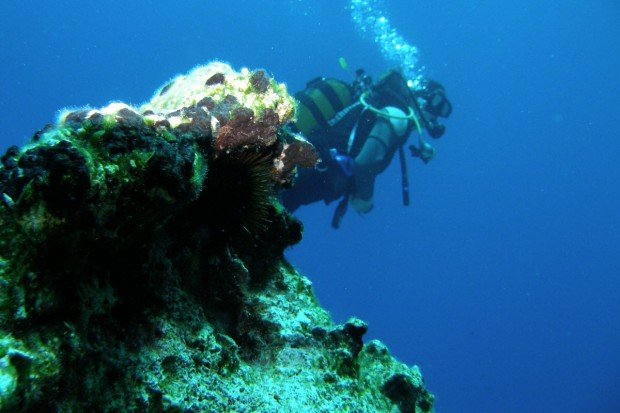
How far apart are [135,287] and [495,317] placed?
134591 millimetres

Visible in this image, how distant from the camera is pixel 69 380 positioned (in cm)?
138

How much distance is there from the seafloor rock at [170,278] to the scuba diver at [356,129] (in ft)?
13.4

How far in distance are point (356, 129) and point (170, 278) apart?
7.03 m

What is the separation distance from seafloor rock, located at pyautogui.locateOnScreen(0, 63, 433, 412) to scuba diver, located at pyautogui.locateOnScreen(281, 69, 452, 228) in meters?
4.10

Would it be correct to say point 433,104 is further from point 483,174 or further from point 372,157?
point 483,174

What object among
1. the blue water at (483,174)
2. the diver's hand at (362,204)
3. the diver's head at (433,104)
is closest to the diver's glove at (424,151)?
the diver's head at (433,104)

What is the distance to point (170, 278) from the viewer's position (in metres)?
2.11

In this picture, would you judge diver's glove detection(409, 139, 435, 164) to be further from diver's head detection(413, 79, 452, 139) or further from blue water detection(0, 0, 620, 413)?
blue water detection(0, 0, 620, 413)

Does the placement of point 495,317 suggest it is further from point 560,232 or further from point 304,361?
point 304,361

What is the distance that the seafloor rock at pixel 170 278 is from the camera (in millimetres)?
1317

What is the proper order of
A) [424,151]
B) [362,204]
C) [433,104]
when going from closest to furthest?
[362,204]
[424,151]
[433,104]

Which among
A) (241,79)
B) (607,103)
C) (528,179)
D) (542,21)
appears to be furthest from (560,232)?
(241,79)

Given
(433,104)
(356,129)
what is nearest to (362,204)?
(356,129)

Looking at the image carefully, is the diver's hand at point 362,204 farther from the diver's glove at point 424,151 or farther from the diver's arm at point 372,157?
the diver's glove at point 424,151
